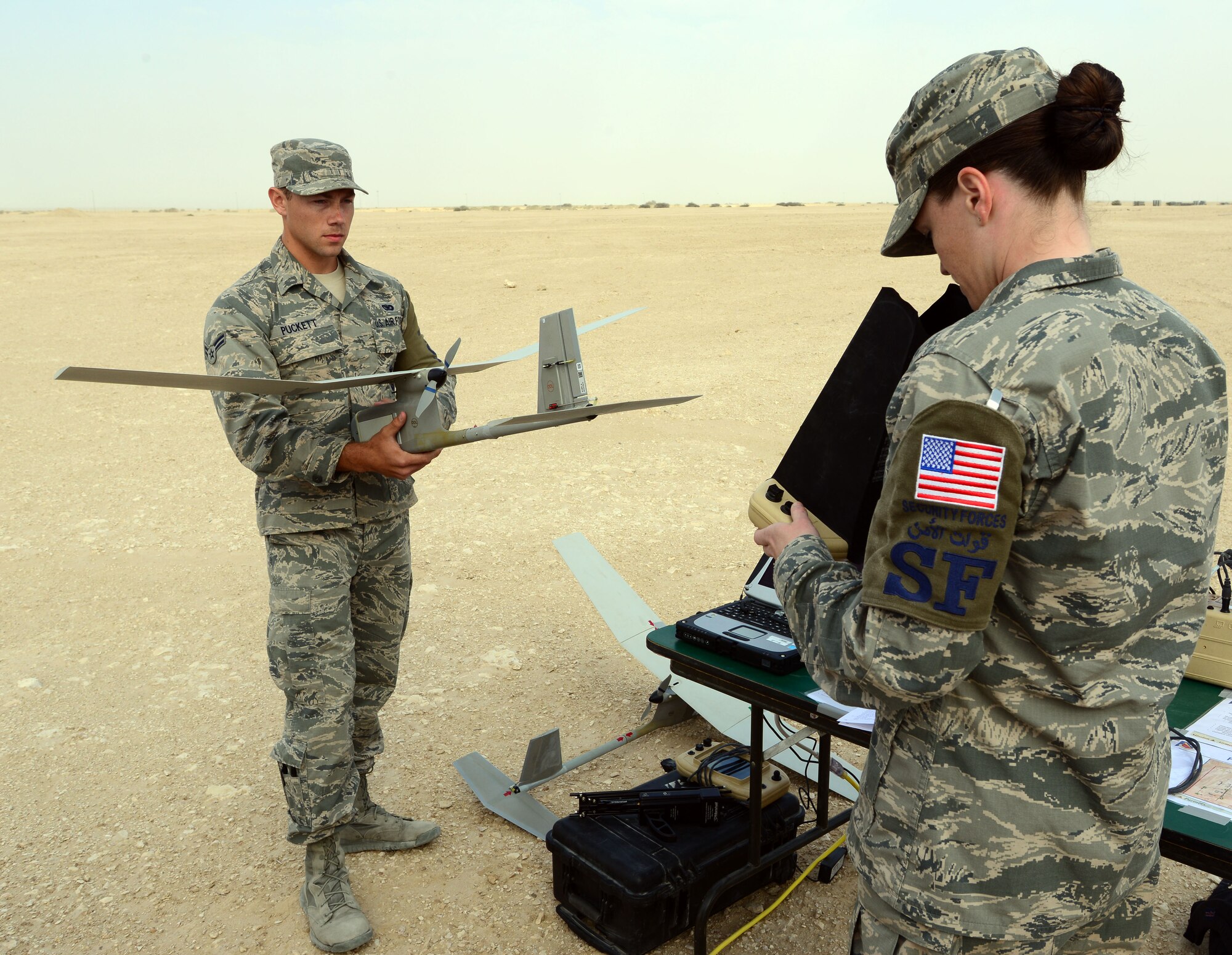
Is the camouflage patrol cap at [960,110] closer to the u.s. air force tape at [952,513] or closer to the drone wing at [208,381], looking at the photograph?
the u.s. air force tape at [952,513]

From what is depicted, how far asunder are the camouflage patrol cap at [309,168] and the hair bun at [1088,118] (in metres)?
2.88

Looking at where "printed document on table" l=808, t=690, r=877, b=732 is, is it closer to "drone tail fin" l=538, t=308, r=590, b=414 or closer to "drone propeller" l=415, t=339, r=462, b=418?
"drone propeller" l=415, t=339, r=462, b=418

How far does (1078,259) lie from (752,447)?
8526 mm

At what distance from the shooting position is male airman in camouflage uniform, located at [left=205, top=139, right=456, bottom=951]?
11.4 feet

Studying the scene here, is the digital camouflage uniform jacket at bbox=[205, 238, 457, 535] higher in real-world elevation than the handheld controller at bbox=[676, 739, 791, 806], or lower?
higher

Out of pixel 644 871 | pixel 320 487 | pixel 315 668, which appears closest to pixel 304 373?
pixel 320 487

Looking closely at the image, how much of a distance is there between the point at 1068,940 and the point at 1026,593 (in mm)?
734

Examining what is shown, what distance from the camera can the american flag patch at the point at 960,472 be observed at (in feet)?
4.68

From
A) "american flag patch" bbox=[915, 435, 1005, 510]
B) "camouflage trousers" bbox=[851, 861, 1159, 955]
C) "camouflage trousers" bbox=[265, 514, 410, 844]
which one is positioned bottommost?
"camouflage trousers" bbox=[265, 514, 410, 844]

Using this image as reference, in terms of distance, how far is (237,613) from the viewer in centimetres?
652

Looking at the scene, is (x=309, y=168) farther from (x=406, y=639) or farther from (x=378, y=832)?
(x=406, y=639)

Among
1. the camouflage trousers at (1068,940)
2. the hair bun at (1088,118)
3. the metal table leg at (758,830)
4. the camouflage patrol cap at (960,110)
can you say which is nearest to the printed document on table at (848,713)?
the metal table leg at (758,830)

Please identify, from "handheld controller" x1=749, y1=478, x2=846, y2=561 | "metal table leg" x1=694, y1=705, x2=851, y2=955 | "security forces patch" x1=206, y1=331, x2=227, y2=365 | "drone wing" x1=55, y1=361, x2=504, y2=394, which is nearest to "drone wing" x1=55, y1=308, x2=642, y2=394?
"drone wing" x1=55, y1=361, x2=504, y2=394

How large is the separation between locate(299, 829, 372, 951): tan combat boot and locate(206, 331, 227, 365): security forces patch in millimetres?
1865
